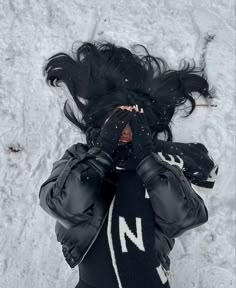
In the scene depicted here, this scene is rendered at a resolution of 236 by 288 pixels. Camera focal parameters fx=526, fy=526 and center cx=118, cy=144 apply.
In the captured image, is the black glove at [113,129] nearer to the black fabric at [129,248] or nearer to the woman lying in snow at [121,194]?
the woman lying in snow at [121,194]

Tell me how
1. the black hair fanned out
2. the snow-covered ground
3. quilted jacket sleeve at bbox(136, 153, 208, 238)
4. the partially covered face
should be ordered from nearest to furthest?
quilted jacket sleeve at bbox(136, 153, 208, 238) → the partially covered face → the black hair fanned out → the snow-covered ground

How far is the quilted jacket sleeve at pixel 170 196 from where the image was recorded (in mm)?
2125

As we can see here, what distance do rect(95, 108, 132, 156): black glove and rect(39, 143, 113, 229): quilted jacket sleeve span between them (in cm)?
3

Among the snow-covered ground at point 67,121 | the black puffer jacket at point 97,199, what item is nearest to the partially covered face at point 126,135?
the black puffer jacket at point 97,199

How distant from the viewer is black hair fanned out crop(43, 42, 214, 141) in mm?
2379

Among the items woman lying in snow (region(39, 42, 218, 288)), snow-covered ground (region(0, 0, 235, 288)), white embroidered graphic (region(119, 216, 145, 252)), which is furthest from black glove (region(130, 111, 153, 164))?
snow-covered ground (region(0, 0, 235, 288))

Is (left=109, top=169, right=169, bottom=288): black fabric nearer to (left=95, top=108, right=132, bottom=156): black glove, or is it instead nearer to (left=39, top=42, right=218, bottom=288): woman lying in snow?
(left=39, top=42, right=218, bottom=288): woman lying in snow

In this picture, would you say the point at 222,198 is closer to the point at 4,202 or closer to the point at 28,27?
the point at 4,202

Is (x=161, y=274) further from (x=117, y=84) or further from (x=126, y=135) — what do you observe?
(x=117, y=84)

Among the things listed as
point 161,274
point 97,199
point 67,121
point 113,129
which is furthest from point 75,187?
point 67,121

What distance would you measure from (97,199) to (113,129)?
30cm

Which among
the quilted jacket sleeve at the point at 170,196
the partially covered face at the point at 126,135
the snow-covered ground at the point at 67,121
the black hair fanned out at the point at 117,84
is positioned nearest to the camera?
the quilted jacket sleeve at the point at 170,196

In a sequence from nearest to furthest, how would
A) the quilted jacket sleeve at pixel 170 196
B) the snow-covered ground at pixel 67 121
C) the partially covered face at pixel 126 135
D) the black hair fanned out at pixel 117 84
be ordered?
1. the quilted jacket sleeve at pixel 170 196
2. the partially covered face at pixel 126 135
3. the black hair fanned out at pixel 117 84
4. the snow-covered ground at pixel 67 121

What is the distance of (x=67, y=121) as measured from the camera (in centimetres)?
303
